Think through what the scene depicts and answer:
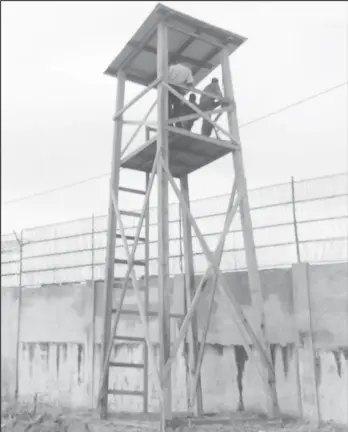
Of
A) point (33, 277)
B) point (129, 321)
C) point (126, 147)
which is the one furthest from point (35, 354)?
point (126, 147)

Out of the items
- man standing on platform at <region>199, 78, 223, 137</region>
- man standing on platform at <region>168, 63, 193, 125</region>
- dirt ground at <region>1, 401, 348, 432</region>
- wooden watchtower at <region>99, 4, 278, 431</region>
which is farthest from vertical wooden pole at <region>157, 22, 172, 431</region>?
man standing on platform at <region>199, 78, 223, 137</region>

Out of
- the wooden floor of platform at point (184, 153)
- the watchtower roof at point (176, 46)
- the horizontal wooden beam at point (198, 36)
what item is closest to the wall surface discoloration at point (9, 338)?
the wooden floor of platform at point (184, 153)

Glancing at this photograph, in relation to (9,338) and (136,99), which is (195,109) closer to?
(136,99)

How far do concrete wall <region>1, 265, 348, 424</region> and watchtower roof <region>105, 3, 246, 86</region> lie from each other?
159 inches

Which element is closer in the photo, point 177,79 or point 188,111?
point 177,79

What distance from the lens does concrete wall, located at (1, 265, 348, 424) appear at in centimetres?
809

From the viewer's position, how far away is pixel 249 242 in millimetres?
7879

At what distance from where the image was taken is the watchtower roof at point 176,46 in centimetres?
807

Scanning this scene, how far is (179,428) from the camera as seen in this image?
21.5ft

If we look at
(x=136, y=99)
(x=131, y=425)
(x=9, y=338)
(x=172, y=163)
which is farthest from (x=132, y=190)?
(x=9, y=338)

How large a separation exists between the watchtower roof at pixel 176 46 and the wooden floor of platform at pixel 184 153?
1.79 meters

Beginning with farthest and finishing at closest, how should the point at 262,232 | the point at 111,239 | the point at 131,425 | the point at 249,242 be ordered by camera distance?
the point at 262,232 → the point at 111,239 → the point at 249,242 → the point at 131,425

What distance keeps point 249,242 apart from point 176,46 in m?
3.65

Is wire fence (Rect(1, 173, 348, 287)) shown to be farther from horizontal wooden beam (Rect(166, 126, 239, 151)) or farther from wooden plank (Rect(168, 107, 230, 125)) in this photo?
wooden plank (Rect(168, 107, 230, 125))
